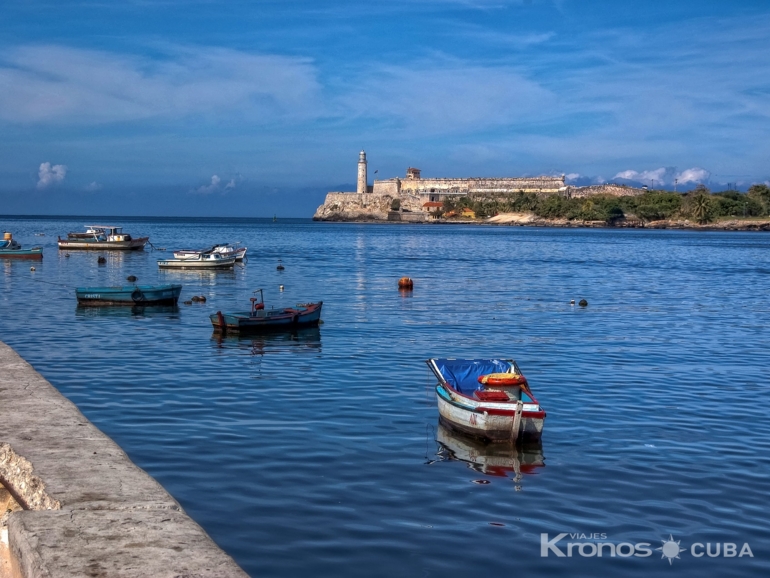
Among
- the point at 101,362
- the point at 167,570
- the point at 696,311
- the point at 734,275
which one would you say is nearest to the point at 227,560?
the point at 167,570

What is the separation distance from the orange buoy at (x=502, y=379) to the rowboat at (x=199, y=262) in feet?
114

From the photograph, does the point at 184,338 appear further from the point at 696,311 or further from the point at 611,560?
the point at 696,311

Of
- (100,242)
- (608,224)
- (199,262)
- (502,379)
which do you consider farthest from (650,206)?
(502,379)

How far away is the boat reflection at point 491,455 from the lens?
10266 mm

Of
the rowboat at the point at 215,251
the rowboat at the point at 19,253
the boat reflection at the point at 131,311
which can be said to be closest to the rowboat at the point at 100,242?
the rowboat at the point at 19,253

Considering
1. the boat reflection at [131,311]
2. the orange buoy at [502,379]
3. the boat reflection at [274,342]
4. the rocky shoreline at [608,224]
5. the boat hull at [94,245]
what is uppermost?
the rocky shoreline at [608,224]

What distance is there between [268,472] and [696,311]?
23.1 m

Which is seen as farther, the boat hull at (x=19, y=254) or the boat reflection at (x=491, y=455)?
the boat hull at (x=19, y=254)

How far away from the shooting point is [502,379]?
40.2 feet

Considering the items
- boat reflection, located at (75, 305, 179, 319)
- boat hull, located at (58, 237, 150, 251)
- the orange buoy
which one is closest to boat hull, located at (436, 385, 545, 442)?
the orange buoy

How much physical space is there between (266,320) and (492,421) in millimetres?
11128

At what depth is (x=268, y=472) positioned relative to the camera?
9727 millimetres

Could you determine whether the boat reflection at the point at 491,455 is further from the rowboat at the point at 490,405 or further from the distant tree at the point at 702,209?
the distant tree at the point at 702,209

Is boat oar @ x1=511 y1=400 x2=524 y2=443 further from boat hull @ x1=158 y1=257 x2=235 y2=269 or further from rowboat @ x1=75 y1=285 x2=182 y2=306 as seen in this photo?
boat hull @ x1=158 y1=257 x2=235 y2=269
